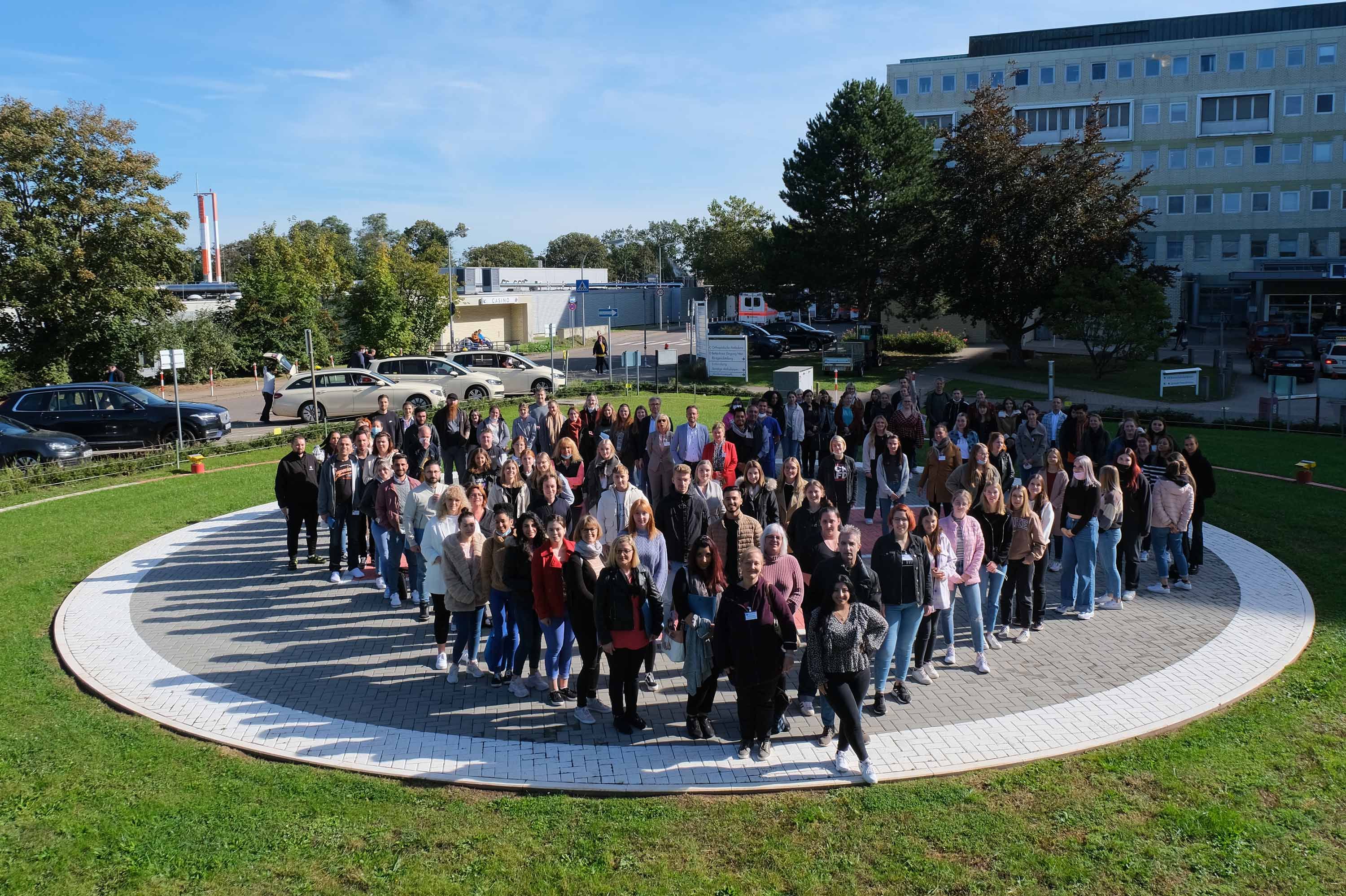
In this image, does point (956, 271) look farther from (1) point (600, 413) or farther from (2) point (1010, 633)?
(2) point (1010, 633)

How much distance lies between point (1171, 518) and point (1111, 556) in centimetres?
105

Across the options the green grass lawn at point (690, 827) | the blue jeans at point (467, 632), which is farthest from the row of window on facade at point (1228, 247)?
the blue jeans at point (467, 632)

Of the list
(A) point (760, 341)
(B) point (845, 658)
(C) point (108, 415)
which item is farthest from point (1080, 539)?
(A) point (760, 341)

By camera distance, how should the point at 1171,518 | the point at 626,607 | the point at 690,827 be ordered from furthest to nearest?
the point at 1171,518 → the point at 626,607 → the point at 690,827

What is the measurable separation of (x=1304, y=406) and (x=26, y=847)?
32.0 meters

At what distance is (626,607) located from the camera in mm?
7219

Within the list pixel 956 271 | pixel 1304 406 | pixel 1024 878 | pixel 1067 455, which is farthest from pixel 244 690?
pixel 956 271

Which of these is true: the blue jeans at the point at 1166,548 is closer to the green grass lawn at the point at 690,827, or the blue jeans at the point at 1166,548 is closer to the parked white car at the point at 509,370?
the green grass lawn at the point at 690,827

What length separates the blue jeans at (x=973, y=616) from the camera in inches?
339

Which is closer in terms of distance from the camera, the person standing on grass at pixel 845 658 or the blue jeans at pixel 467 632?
the person standing on grass at pixel 845 658

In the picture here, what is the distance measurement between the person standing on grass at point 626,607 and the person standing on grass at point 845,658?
1.23 meters

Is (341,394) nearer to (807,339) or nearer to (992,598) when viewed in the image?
(992,598)

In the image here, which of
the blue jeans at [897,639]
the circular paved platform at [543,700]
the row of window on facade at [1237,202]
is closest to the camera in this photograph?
the circular paved platform at [543,700]

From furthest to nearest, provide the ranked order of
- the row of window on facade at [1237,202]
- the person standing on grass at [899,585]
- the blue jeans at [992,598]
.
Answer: the row of window on facade at [1237,202]
the blue jeans at [992,598]
the person standing on grass at [899,585]
